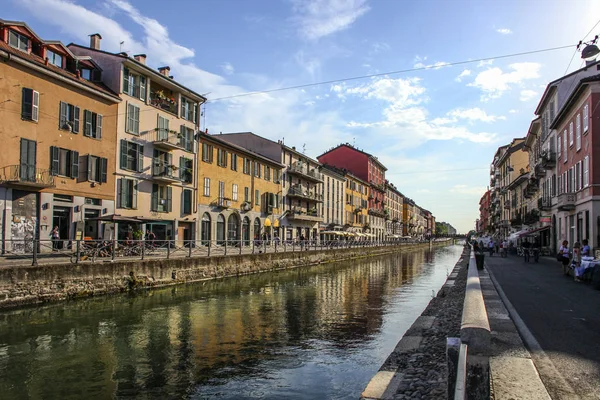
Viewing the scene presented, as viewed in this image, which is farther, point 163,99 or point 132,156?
point 163,99

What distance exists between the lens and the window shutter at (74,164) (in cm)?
2570

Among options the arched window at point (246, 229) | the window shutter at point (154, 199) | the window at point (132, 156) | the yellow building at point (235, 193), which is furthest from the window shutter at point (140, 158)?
the arched window at point (246, 229)

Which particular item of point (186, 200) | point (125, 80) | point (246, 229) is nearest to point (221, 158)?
point (186, 200)

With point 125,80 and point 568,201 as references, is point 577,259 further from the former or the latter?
point 125,80

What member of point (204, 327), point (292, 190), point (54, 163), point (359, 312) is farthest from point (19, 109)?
point (292, 190)

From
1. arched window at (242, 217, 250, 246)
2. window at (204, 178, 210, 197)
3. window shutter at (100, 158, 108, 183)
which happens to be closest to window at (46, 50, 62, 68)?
window shutter at (100, 158, 108, 183)

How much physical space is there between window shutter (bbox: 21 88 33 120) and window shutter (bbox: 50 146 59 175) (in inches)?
79.6

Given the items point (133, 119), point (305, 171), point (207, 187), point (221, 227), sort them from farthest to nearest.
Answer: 1. point (305, 171)
2. point (221, 227)
3. point (207, 187)
4. point (133, 119)

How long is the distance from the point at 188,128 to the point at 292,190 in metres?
18.7

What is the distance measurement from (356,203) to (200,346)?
6884 centimetres

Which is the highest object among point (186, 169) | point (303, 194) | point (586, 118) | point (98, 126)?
point (586, 118)

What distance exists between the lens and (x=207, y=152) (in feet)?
124

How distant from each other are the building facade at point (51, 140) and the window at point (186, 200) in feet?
23.0

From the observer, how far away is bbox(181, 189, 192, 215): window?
35.1m
